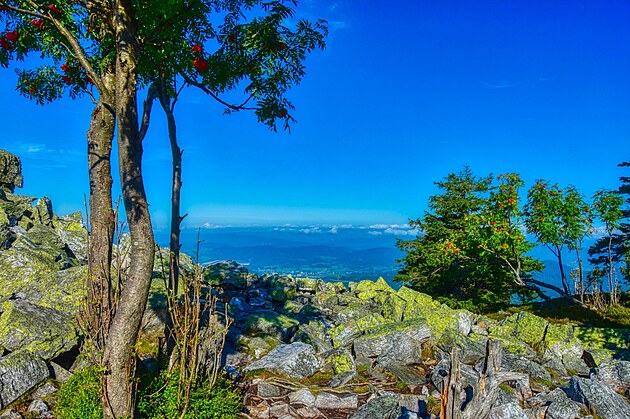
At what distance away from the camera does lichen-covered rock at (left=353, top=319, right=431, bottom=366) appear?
952 cm

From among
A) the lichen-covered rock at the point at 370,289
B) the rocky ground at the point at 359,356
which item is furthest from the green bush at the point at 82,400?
the lichen-covered rock at the point at 370,289

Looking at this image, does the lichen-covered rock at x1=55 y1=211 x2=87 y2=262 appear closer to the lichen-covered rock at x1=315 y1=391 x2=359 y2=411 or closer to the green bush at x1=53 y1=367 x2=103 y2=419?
the green bush at x1=53 y1=367 x2=103 y2=419

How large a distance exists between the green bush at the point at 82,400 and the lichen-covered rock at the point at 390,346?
601 centimetres

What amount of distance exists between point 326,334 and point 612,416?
270 inches

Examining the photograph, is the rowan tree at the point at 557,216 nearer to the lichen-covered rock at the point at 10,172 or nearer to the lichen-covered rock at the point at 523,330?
the lichen-covered rock at the point at 523,330

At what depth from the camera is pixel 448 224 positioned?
22.6 meters

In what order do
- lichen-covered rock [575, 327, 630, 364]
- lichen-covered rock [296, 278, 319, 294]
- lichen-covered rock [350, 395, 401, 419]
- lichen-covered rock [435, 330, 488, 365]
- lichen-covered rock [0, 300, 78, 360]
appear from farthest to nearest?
lichen-covered rock [296, 278, 319, 294]
lichen-covered rock [575, 327, 630, 364]
lichen-covered rock [435, 330, 488, 365]
lichen-covered rock [0, 300, 78, 360]
lichen-covered rock [350, 395, 401, 419]

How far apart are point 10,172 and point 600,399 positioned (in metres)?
29.7

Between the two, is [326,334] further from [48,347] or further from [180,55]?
[180,55]

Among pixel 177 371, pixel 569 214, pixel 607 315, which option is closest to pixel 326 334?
pixel 177 371

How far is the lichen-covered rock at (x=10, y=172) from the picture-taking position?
72.6ft

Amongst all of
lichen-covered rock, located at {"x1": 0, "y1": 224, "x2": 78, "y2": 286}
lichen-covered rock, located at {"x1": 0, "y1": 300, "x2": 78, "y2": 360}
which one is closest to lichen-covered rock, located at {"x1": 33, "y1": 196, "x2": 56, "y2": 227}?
lichen-covered rock, located at {"x1": 0, "y1": 224, "x2": 78, "y2": 286}

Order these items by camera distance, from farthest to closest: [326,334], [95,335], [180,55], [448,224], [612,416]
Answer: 1. [448,224]
2. [326,334]
3. [180,55]
4. [612,416]
5. [95,335]

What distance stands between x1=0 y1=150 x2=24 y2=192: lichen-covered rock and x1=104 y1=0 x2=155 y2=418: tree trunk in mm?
22440
